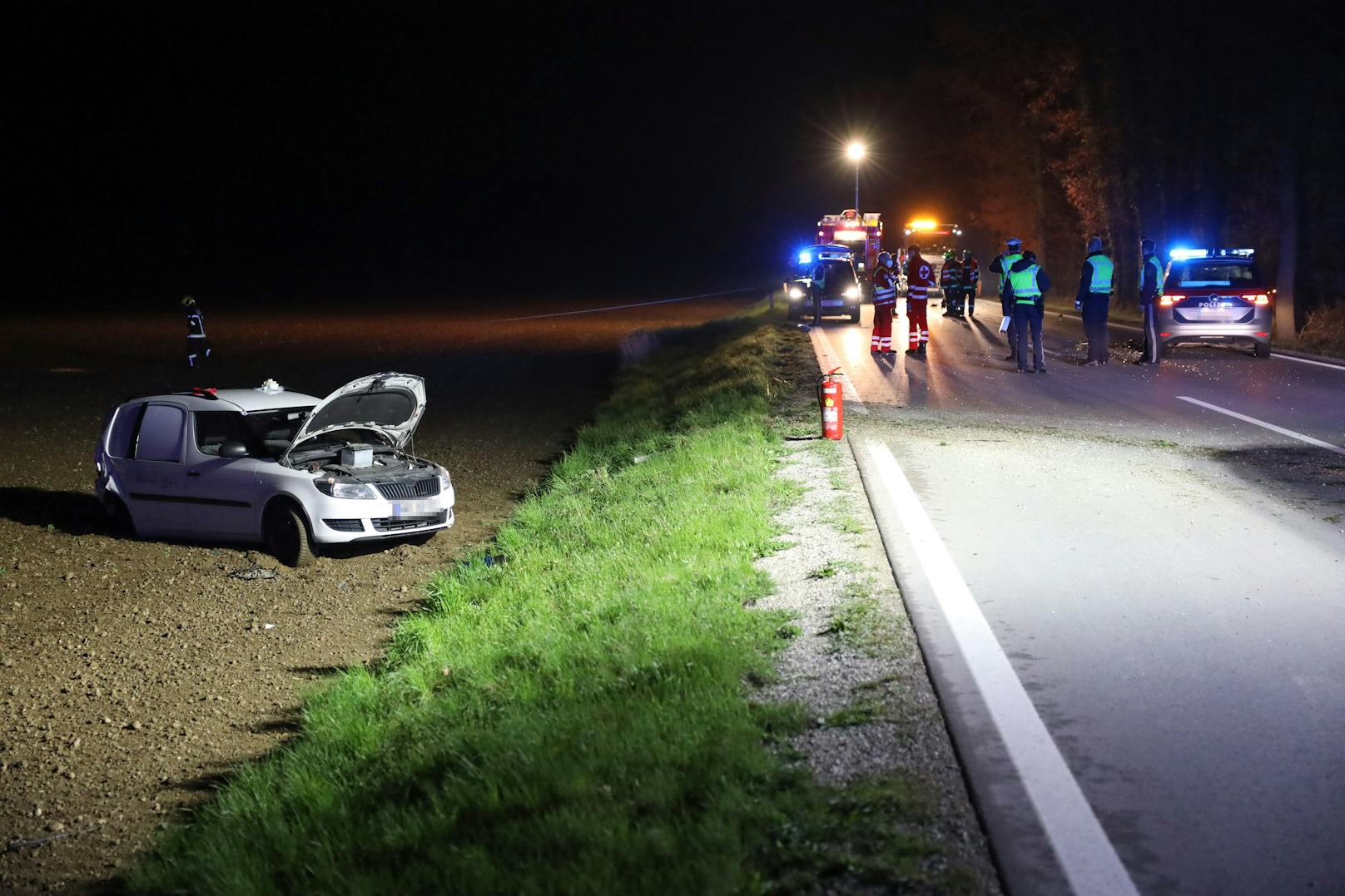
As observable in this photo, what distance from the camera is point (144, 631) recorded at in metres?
9.37

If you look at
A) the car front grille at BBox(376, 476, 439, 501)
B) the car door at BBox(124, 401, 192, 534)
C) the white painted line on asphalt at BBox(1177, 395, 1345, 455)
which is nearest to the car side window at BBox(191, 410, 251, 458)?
the car door at BBox(124, 401, 192, 534)

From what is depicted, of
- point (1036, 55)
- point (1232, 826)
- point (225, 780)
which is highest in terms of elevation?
point (1036, 55)

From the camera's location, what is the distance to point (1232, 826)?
176 inches

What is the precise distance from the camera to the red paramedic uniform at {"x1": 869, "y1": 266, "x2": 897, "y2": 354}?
22672 mm

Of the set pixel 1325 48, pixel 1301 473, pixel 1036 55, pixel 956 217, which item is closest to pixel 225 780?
pixel 1301 473

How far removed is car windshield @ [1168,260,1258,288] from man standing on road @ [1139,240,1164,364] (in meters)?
0.34

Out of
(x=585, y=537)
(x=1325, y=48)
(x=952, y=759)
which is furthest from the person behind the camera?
(x=1325, y=48)

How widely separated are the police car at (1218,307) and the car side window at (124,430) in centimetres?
1579

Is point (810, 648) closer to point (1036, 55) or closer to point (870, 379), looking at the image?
point (870, 379)

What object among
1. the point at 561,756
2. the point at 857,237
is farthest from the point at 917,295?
the point at 857,237

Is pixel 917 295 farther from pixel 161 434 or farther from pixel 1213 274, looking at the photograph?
pixel 161 434

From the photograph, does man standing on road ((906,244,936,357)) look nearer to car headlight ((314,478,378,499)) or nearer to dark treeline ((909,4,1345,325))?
dark treeline ((909,4,1345,325))

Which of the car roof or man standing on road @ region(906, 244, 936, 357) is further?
man standing on road @ region(906, 244, 936, 357)

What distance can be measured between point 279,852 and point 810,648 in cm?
264
